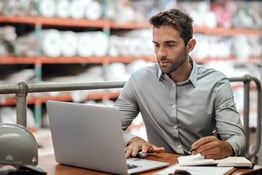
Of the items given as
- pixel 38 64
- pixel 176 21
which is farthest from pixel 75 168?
pixel 38 64

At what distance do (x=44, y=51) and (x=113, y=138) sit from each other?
10.4 ft

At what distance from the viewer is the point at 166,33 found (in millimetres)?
2367

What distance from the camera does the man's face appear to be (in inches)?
92.8

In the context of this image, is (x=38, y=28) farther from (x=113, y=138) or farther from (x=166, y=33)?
(x=113, y=138)

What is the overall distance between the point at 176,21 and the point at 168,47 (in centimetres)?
13

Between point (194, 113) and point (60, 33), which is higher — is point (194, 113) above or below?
below

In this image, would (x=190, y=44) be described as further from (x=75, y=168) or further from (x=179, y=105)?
(x=75, y=168)

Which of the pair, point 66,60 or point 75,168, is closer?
point 75,168

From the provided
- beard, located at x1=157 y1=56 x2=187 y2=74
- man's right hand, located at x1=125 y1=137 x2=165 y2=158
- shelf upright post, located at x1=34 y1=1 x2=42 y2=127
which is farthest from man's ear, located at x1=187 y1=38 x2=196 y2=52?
shelf upright post, located at x1=34 y1=1 x2=42 y2=127

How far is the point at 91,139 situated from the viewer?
1814 millimetres

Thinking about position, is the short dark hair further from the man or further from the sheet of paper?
the sheet of paper

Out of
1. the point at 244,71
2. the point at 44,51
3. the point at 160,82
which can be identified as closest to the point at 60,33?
the point at 44,51

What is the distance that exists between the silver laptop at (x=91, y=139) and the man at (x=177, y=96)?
506mm

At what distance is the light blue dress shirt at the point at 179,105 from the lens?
2439mm
